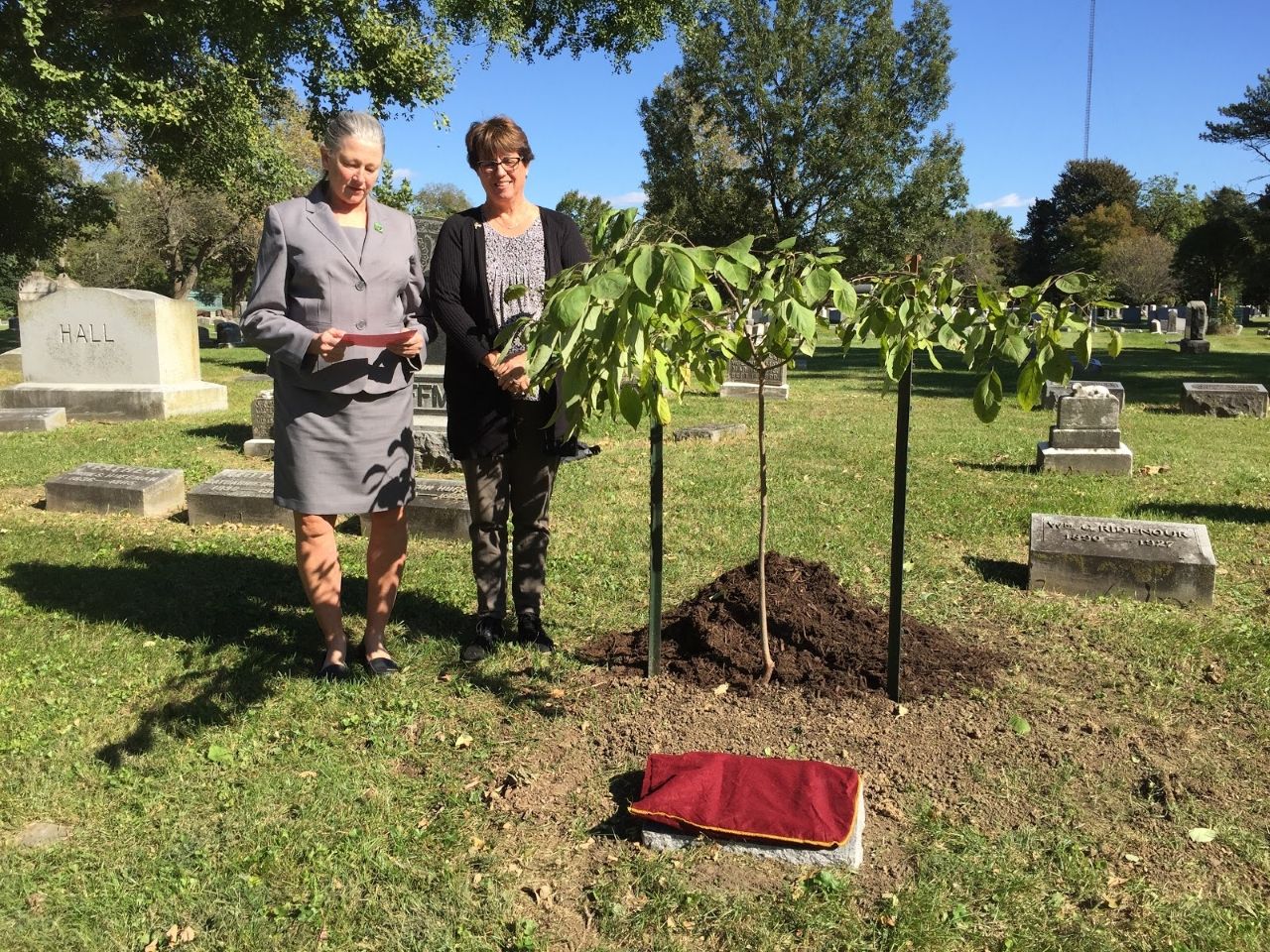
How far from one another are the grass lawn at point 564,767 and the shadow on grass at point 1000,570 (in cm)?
4

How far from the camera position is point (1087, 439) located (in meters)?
8.59

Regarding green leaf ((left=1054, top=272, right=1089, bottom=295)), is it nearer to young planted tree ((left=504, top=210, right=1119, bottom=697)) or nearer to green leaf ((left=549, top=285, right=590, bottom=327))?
young planted tree ((left=504, top=210, right=1119, bottom=697))

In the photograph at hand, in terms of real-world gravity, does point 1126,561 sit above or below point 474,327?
below

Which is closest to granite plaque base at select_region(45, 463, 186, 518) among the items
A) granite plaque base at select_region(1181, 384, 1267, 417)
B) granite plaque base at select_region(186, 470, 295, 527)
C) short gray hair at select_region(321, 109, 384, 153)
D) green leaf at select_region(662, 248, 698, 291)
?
granite plaque base at select_region(186, 470, 295, 527)

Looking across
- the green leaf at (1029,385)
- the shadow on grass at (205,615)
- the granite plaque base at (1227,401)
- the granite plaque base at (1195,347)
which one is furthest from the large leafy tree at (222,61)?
the granite plaque base at (1195,347)

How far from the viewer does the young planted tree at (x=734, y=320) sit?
2248mm

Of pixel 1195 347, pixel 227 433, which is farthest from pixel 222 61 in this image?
pixel 1195 347

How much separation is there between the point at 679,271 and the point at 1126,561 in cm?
373

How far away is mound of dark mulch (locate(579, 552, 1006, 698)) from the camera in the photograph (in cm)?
368

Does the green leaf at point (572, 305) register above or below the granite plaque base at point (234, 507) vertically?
above

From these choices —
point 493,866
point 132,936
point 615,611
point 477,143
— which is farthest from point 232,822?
point 477,143

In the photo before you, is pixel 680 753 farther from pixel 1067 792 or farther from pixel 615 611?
pixel 615 611

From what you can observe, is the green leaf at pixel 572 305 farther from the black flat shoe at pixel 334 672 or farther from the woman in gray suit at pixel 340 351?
the black flat shoe at pixel 334 672

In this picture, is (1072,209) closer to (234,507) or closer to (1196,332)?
(1196,332)
